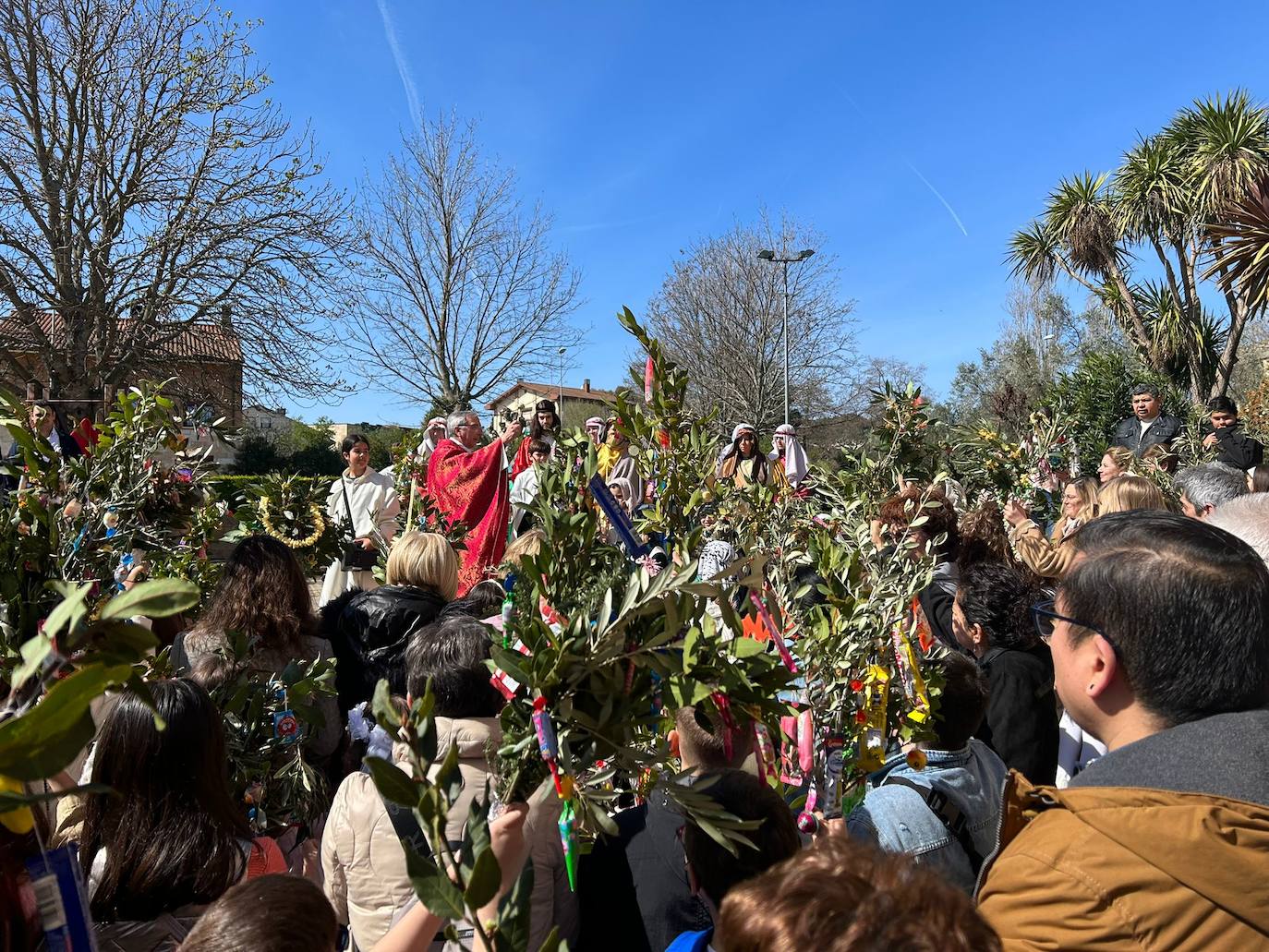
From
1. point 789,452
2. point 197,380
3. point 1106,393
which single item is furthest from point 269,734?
point 1106,393

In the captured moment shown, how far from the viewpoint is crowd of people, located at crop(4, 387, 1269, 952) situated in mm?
1132

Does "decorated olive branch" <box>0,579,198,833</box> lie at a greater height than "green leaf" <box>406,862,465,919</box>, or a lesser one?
greater

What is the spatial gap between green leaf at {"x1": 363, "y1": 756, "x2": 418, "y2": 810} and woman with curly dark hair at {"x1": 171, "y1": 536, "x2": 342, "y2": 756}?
2.28m

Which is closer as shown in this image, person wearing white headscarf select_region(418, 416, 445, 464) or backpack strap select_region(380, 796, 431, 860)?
backpack strap select_region(380, 796, 431, 860)

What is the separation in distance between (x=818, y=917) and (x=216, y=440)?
3288 millimetres

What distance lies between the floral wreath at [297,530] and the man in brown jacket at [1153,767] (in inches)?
154

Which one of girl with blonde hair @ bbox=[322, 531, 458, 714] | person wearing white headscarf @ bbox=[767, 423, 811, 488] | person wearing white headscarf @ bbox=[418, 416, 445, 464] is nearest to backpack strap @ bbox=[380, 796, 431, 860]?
girl with blonde hair @ bbox=[322, 531, 458, 714]

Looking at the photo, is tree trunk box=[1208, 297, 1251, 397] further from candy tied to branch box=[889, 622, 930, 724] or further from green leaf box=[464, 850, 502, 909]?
green leaf box=[464, 850, 502, 909]

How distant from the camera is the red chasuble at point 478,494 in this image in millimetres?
6137

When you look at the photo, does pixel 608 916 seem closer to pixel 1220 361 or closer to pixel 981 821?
pixel 981 821

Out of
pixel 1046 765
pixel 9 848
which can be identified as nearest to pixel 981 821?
pixel 1046 765

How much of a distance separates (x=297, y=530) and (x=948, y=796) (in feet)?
11.8

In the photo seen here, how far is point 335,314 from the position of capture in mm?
15742

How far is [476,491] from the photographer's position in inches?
246
